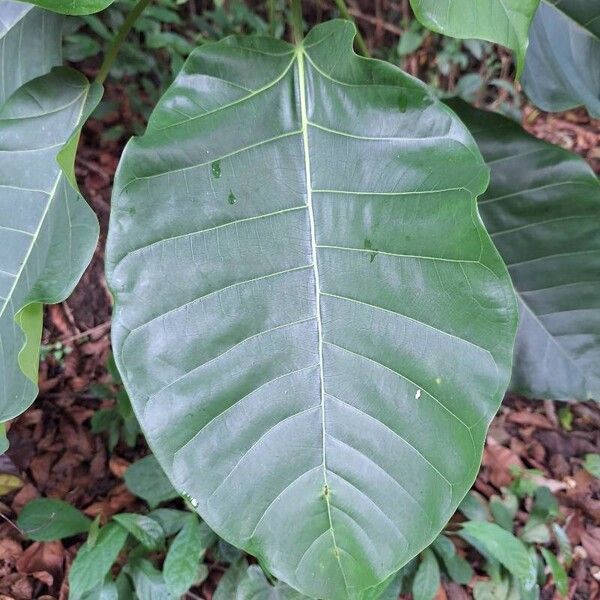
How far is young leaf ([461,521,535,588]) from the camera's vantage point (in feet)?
3.77

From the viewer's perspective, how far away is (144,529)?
43.5 inches

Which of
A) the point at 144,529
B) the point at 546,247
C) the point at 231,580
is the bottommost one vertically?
the point at 231,580

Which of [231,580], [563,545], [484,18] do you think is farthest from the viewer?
[563,545]

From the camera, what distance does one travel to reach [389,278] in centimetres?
71

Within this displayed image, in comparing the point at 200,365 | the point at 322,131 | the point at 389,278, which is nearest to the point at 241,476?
the point at 200,365

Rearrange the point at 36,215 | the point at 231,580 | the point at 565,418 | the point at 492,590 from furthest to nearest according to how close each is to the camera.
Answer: the point at 565,418 < the point at 492,590 < the point at 231,580 < the point at 36,215

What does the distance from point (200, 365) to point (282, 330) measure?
3.9 inches

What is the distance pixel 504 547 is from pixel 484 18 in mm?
958

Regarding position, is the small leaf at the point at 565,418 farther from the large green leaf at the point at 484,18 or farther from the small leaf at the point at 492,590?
the large green leaf at the point at 484,18

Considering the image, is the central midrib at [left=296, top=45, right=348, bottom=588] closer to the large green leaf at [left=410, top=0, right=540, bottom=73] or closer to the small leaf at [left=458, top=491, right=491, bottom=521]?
the large green leaf at [left=410, top=0, right=540, bottom=73]

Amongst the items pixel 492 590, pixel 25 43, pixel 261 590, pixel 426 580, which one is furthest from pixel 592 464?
pixel 25 43

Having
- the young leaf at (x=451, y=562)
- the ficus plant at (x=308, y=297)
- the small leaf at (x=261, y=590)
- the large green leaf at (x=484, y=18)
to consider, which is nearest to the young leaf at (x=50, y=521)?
the small leaf at (x=261, y=590)

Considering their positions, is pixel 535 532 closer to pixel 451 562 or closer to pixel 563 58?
pixel 451 562

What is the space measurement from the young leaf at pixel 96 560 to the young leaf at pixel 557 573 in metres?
0.88
